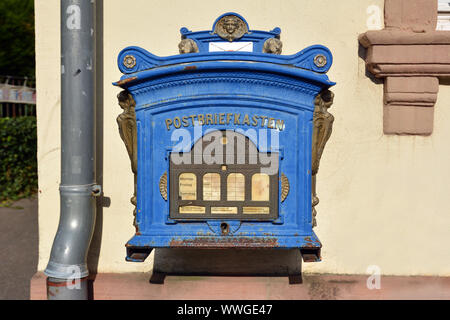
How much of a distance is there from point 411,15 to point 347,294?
1804 mm

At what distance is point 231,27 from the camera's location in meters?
2.33

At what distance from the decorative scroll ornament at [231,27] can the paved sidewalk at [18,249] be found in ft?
8.44

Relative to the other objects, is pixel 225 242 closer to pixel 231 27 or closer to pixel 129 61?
pixel 129 61

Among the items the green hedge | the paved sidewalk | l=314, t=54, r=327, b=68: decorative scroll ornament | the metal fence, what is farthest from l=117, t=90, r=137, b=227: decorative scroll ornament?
the metal fence

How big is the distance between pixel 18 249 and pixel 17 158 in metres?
2.58

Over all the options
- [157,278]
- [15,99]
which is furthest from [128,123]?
[15,99]

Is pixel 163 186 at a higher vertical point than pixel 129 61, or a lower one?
lower

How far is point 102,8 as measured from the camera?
2.43 meters

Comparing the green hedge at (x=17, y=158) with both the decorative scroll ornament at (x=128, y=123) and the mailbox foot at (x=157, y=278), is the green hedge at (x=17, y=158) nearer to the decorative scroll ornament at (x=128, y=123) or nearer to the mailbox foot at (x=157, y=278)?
the mailbox foot at (x=157, y=278)

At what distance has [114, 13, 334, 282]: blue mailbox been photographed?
197 cm

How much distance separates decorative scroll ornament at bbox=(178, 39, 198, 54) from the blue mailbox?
317mm

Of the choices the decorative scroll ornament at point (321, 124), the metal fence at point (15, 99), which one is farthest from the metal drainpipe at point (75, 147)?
the metal fence at point (15, 99)

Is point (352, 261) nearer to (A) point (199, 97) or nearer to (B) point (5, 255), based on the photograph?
(A) point (199, 97)
